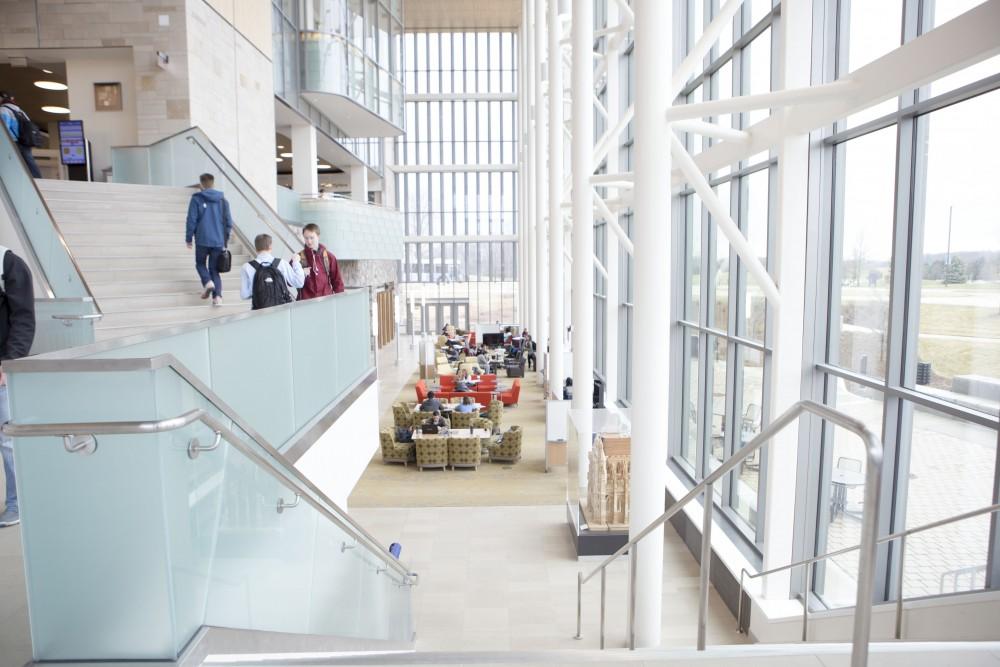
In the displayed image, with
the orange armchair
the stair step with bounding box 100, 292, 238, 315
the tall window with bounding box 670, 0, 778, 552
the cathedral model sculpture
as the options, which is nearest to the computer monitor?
the orange armchair

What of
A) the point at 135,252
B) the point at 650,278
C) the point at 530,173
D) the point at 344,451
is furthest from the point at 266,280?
the point at 530,173

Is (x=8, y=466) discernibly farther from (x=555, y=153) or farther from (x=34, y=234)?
(x=555, y=153)

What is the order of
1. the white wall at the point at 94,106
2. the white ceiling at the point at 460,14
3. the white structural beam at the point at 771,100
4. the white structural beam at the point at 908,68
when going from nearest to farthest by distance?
the white structural beam at the point at 908,68 → the white structural beam at the point at 771,100 → the white wall at the point at 94,106 → the white ceiling at the point at 460,14

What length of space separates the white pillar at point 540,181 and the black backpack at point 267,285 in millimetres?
16481

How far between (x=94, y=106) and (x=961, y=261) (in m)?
16.9

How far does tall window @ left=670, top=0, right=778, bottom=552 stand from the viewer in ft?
28.9

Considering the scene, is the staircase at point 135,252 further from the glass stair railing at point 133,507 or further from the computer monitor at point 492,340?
the computer monitor at point 492,340

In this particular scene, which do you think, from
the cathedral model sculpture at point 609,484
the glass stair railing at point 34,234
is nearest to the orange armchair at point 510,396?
the cathedral model sculpture at point 609,484

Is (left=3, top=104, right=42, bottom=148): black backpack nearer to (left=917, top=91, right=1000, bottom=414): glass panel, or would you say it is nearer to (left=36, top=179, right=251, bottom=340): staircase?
(left=36, top=179, right=251, bottom=340): staircase

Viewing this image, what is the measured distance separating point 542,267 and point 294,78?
1024 centimetres

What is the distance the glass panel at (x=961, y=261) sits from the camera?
488 cm

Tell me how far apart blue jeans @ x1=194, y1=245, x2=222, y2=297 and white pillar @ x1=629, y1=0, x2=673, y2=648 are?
5.62m

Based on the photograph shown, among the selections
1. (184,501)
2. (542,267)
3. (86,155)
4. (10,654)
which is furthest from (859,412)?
(542,267)

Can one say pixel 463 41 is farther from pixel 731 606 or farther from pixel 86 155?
pixel 731 606
